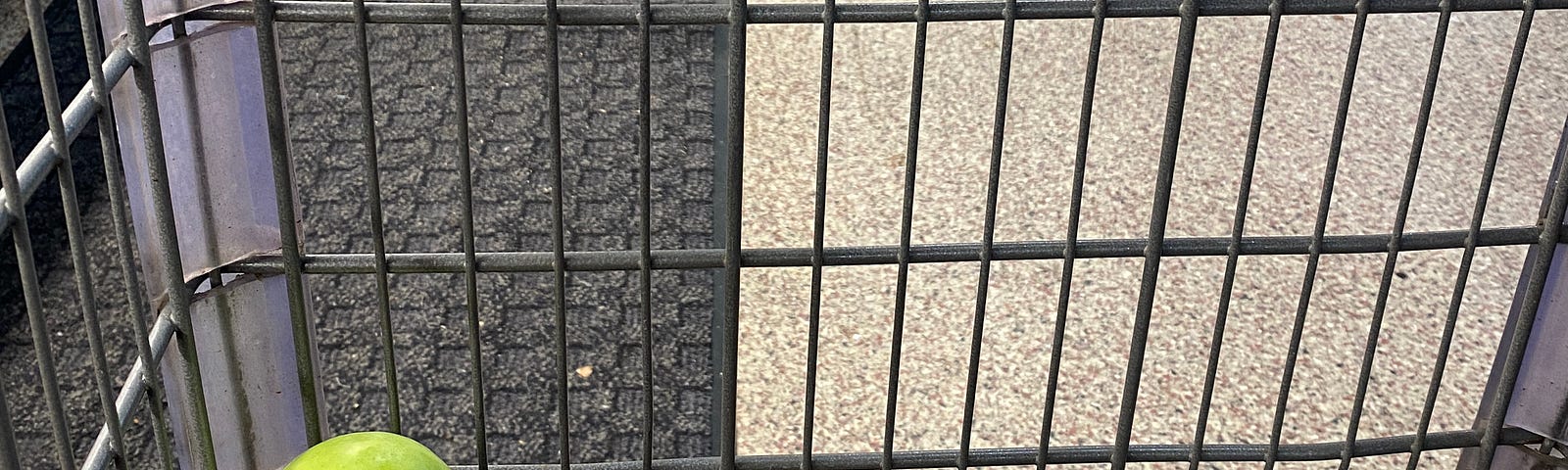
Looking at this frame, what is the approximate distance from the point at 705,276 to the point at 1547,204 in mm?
1422

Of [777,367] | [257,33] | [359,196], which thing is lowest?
A: [777,367]

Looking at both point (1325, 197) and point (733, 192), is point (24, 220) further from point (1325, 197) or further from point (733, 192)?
point (1325, 197)

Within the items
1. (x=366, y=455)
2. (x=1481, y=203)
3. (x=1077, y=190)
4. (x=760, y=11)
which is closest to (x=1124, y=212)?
(x=1481, y=203)

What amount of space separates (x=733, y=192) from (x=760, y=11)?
0.15 m

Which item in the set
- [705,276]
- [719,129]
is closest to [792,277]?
[705,276]

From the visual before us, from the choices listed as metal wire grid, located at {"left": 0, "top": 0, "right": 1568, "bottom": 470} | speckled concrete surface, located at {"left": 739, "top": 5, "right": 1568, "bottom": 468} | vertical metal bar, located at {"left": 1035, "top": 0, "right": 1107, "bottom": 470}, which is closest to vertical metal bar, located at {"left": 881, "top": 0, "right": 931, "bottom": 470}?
metal wire grid, located at {"left": 0, "top": 0, "right": 1568, "bottom": 470}

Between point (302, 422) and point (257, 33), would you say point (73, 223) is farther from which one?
point (302, 422)

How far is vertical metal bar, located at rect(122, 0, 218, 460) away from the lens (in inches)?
37.4

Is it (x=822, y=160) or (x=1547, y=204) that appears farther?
(x=1547, y=204)

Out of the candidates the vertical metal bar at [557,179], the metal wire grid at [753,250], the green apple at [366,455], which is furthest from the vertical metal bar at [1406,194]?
the green apple at [366,455]

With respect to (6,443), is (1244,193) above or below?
above

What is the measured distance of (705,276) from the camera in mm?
2412

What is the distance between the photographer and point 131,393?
0.96 meters

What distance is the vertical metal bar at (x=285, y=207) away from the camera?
3.33 feet
